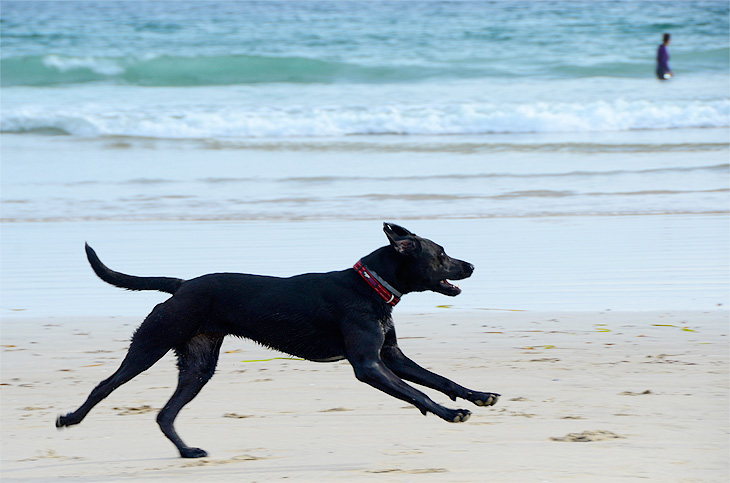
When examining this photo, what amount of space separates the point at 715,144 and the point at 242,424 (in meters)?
13.2

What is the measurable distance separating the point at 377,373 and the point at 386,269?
1.57 ft

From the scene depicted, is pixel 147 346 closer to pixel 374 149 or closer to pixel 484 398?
pixel 484 398

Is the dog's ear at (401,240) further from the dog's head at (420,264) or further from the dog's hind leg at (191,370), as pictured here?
the dog's hind leg at (191,370)

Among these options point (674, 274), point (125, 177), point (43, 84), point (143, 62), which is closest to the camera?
point (674, 274)

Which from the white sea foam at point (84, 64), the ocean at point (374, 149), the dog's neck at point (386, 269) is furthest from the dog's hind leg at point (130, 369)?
the white sea foam at point (84, 64)

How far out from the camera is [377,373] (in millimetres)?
3676

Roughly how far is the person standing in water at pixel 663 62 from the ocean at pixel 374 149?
28 centimetres

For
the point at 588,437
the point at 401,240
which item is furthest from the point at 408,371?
the point at 588,437

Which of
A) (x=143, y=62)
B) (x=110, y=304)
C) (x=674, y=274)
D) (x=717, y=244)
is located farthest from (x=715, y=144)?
(x=143, y=62)

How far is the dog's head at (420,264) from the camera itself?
3961 mm

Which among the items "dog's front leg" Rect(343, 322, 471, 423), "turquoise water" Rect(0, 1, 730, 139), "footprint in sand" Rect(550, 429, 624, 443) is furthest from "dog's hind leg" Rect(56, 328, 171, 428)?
"turquoise water" Rect(0, 1, 730, 139)

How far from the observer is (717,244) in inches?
337

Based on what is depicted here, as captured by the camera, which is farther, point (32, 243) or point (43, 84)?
point (43, 84)

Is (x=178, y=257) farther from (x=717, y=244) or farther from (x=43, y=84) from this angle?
(x=43, y=84)
